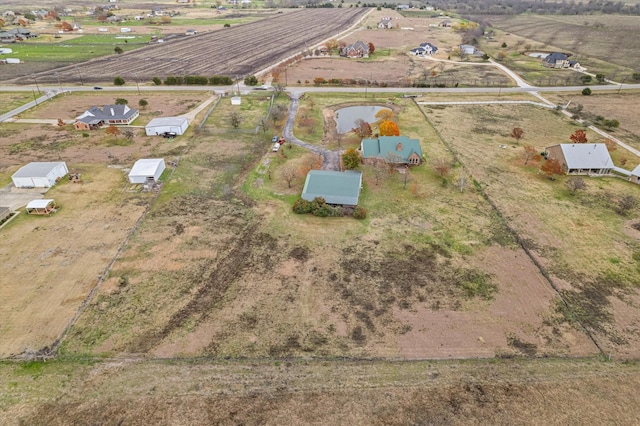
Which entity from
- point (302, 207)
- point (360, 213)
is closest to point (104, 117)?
point (302, 207)

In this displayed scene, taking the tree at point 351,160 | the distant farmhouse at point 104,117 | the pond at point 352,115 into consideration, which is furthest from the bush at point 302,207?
the distant farmhouse at point 104,117

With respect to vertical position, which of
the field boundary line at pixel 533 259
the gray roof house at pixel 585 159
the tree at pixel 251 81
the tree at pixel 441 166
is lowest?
the field boundary line at pixel 533 259

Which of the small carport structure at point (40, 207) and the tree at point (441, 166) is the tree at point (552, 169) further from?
the small carport structure at point (40, 207)

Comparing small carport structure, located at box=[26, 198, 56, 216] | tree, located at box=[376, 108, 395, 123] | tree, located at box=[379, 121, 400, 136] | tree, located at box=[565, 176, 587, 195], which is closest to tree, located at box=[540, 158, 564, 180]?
tree, located at box=[565, 176, 587, 195]

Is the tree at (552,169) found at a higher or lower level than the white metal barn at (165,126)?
lower

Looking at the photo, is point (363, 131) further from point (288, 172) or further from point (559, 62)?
Result: point (559, 62)

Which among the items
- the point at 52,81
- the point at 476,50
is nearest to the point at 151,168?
the point at 52,81

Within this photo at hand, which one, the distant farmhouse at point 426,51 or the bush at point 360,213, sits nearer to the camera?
the bush at point 360,213
